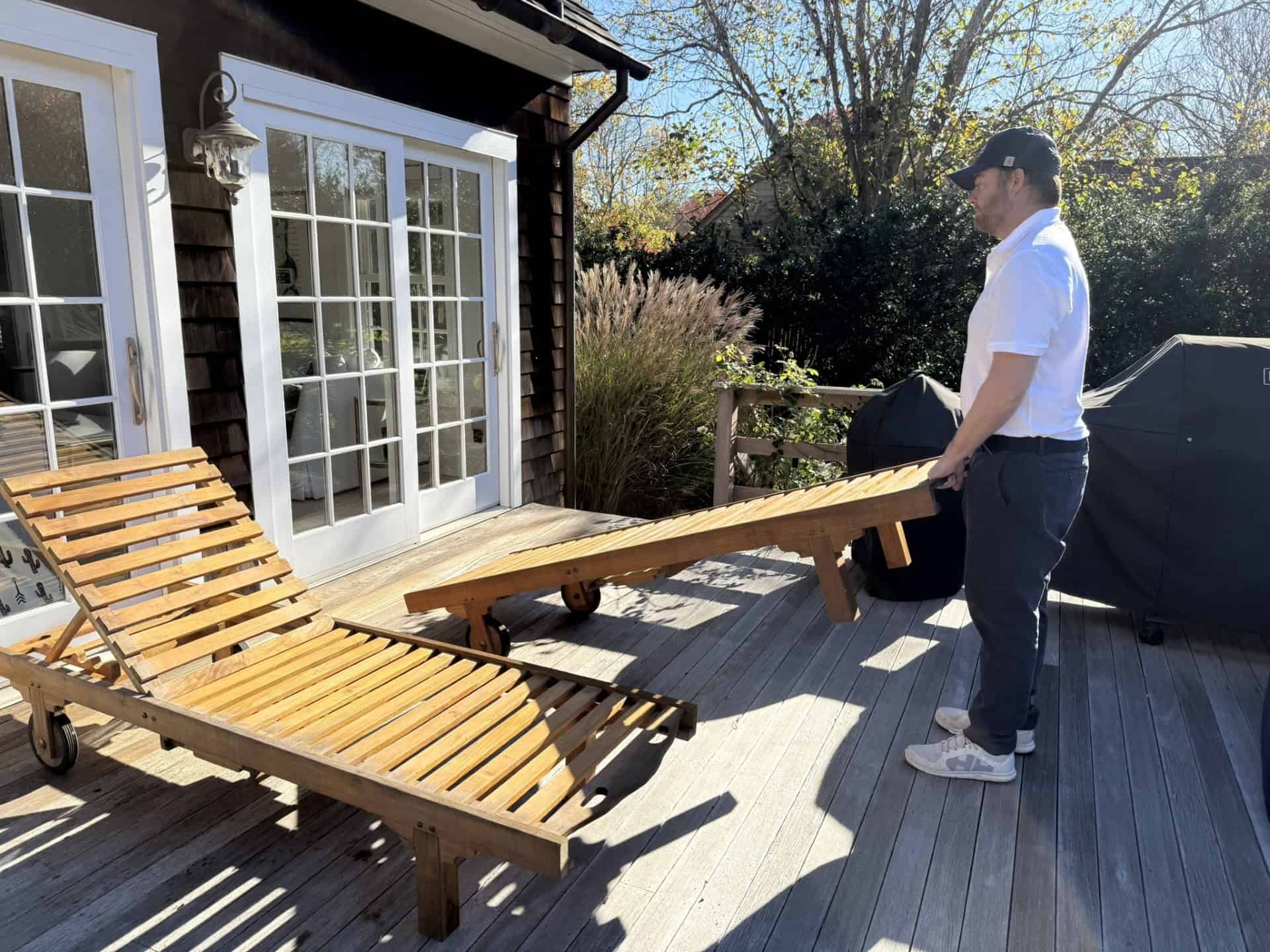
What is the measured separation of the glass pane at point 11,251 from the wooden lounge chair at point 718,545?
5.29 ft

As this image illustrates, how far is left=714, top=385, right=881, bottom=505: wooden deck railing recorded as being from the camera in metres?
4.99

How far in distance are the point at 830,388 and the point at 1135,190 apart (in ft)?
27.6

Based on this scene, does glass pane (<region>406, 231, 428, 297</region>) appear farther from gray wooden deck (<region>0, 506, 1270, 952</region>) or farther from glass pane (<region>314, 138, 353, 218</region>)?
gray wooden deck (<region>0, 506, 1270, 952</region>)

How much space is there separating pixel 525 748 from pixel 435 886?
372mm

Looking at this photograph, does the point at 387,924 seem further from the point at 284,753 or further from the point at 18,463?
the point at 18,463

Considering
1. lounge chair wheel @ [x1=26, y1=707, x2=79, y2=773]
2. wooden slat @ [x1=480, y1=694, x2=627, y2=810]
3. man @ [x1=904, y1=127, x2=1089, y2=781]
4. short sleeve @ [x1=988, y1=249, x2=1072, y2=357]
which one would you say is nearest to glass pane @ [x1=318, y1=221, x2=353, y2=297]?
lounge chair wheel @ [x1=26, y1=707, x2=79, y2=773]

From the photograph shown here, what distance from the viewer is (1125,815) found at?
2340mm

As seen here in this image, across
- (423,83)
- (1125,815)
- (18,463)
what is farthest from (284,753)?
(423,83)

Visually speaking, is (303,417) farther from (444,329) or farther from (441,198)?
(441,198)

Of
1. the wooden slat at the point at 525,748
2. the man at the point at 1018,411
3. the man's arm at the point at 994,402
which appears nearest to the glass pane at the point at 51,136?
the wooden slat at the point at 525,748

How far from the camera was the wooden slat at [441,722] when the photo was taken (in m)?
2.01

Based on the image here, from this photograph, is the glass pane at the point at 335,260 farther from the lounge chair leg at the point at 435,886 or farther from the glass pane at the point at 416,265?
the lounge chair leg at the point at 435,886

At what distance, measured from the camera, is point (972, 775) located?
2.48 m

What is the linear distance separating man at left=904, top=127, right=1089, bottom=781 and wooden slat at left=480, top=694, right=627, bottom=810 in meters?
1.02
